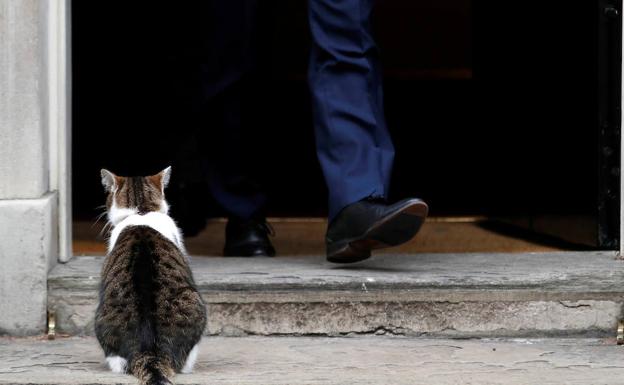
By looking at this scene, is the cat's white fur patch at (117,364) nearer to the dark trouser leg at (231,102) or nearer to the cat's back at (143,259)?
the cat's back at (143,259)

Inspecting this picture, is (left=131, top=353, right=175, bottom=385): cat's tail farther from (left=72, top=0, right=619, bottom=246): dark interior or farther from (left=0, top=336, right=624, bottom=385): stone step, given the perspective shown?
(left=72, top=0, right=619, bottom=246): dark interior

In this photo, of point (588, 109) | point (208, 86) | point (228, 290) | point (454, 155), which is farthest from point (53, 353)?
point (454, 155)

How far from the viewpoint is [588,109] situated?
4.62 meters

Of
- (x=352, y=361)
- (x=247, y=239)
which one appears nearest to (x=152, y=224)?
(x=352, y=361)

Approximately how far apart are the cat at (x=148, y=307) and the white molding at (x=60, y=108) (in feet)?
2.52

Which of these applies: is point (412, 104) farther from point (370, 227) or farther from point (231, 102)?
point (370, 227)

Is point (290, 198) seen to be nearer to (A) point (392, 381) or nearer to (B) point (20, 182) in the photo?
(B) point (20, 182)

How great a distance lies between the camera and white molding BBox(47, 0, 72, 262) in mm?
3787

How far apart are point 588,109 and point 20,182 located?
2115 mm

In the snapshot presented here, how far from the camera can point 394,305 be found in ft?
11.7

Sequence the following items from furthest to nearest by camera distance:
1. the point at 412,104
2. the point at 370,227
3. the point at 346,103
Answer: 1. the point at 412,104
2. the point at 346,103
3. the point at 370,227

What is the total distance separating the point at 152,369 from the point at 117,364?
0.62ft

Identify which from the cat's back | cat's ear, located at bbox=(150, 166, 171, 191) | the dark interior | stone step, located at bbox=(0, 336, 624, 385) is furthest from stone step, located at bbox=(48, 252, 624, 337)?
the dark interior

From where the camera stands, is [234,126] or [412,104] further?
[412,104]
